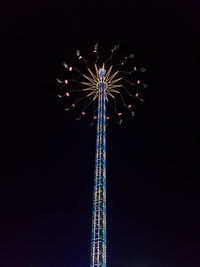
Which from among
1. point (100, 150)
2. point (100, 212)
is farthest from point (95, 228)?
point (100, 150)

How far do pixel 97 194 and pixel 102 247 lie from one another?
4997 millimetres

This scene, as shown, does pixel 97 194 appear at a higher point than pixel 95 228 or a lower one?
higher

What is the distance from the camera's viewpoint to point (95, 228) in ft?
118

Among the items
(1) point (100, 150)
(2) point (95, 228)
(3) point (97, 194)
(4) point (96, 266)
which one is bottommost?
(4) point (96, 266)

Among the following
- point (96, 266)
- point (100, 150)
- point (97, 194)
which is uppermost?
point (100, 150)

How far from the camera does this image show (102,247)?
3516 centimetres

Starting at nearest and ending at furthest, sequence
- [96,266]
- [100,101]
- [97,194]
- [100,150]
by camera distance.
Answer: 1. [96,266]
2. [97,194]
3. [100,150]
4. [100,101]

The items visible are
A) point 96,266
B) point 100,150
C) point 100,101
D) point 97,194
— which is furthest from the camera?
point 100,101

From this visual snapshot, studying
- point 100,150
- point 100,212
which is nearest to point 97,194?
point 100,212

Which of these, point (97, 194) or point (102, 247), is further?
point (97, 194)

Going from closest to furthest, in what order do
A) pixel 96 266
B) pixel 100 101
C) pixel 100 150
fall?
1. pixel 96 266
2. pixel 100 150
3. pixel 100 101

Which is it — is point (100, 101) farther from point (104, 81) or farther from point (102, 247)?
point (102, 247)

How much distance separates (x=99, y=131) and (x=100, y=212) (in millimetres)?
9101

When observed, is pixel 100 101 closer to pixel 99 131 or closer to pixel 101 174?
pixel 99 131
